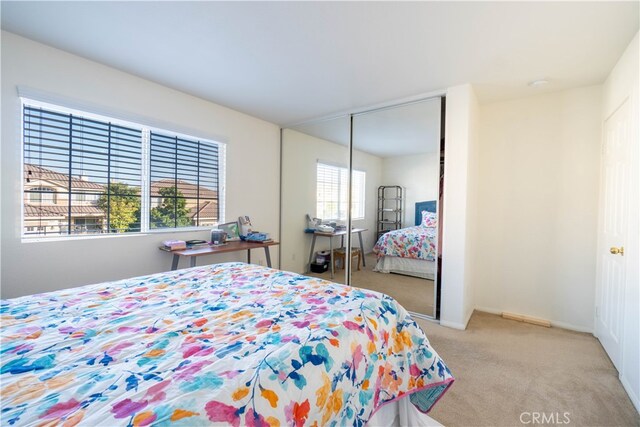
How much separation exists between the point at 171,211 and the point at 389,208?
261 cm

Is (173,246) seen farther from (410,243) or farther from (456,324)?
(456,324)

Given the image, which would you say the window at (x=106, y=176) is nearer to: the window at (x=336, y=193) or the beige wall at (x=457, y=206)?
the window at (x=336, y=193)

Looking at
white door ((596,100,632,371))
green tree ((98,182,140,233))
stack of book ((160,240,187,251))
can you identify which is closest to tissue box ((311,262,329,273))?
stack of book ((160,240,187,251))

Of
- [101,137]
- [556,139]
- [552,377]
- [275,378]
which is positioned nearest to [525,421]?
[552,377]

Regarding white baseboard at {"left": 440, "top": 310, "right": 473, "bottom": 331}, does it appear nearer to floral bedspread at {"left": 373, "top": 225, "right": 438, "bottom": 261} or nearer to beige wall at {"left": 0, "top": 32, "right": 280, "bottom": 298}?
floral bedspread at {"left": 373, "top": 225, "right": 438, "bottom": 261}

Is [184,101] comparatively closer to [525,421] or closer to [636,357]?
[525,421]

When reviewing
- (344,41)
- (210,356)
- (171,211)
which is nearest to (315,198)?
(171,211)

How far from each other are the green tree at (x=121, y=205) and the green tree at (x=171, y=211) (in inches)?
7.4

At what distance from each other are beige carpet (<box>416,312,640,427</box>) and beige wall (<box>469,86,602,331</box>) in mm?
406

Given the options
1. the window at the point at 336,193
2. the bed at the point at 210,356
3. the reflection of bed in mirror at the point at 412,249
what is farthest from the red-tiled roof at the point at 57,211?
the reflection of bed in mirror at the point at 412,249

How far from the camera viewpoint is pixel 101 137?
2.62m

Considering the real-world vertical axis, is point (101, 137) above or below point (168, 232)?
above

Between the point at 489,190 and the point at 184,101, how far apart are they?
3.71 m

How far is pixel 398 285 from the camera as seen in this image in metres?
3.63
